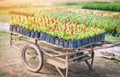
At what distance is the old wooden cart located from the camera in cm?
330

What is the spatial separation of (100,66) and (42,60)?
40.3 inches

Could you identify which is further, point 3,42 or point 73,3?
point 3,42

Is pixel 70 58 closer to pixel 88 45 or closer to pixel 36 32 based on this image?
pixel 88 45

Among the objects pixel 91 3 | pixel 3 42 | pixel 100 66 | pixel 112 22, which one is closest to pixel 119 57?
pixel 100 66

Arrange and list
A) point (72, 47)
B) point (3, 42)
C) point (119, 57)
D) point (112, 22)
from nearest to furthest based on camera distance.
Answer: point (72, 47) → point (119, 57) → point (3, 42) → point (112, 22)

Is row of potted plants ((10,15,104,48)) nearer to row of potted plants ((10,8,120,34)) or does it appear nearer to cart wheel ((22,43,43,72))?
cart wheel ((22,43,43,72))

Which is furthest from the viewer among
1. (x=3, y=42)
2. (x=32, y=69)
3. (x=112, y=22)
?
(x=112, y=22)

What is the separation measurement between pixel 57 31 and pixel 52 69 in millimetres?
752

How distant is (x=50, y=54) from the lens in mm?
3504

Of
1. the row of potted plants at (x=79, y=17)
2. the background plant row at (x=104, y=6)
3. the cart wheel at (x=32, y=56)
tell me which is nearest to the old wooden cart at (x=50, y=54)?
the cart wheel at (x=32, y=56)

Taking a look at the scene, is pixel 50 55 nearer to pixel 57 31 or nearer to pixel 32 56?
pixel 57 31

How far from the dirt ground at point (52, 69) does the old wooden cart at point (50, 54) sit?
0.10m

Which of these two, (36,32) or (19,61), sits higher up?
(36,32)

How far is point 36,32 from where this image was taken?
11.7 ft
